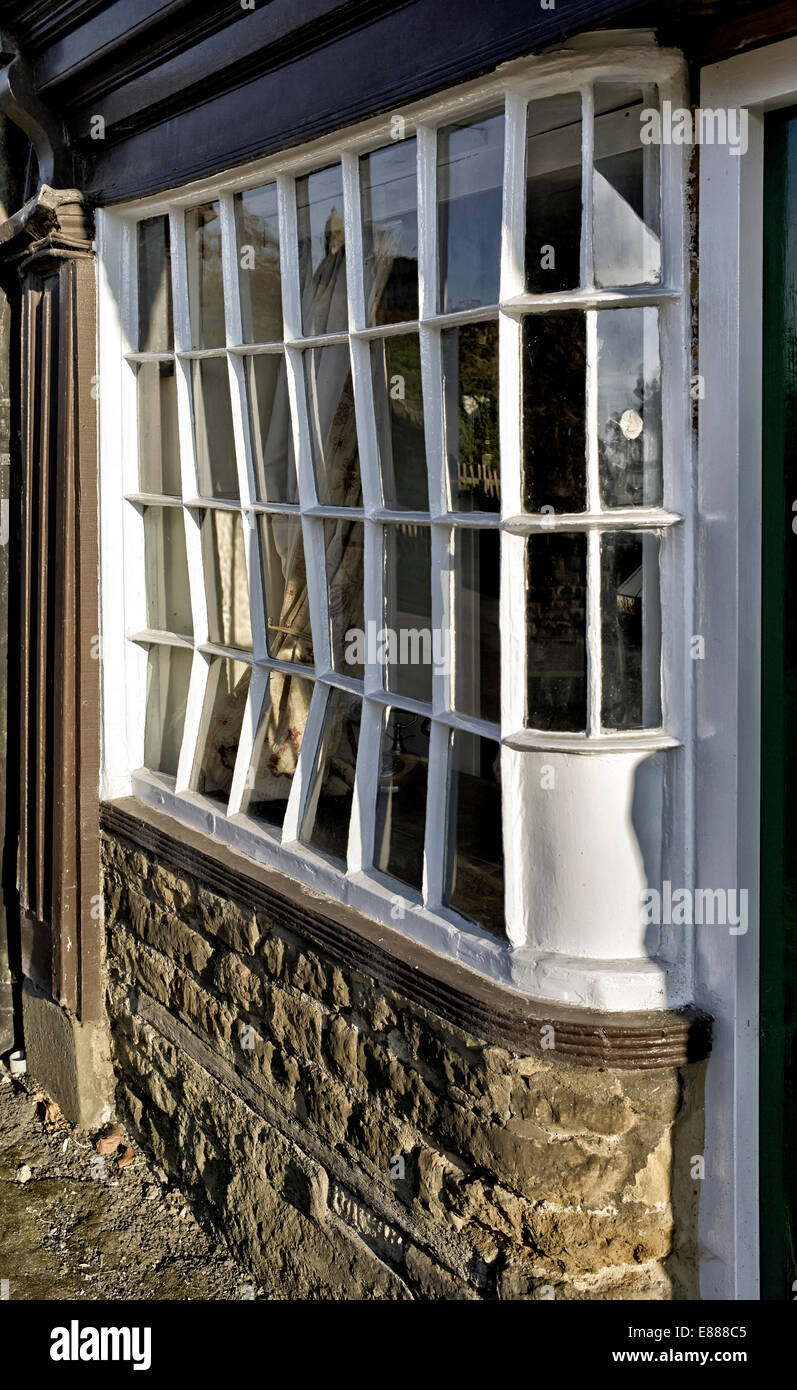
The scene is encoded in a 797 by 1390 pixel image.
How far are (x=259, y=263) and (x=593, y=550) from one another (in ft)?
5.23

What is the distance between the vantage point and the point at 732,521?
2.38 metres

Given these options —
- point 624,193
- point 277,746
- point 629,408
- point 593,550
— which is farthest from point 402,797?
point 624,193

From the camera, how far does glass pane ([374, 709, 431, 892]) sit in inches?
120

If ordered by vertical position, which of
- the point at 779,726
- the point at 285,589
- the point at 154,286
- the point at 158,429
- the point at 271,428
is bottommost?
the point at 779,726

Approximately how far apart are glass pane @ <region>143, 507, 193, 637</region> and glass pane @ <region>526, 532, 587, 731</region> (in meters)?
1.88

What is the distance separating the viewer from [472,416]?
2.75 meters

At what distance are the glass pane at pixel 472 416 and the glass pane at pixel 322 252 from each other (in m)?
0.52

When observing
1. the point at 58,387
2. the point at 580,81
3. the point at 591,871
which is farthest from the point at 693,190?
the point at 58,387

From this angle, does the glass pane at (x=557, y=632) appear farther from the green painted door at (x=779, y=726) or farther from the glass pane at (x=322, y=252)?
the glass pane at (x=322, y=252)

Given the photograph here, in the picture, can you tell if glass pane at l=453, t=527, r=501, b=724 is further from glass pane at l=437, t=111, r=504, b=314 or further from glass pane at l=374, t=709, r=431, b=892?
glass pane at l=437, t=111, r=504, b=314

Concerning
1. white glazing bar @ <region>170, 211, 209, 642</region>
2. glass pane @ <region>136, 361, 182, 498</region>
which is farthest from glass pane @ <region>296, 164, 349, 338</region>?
glass pane @ <region>136, 361, 182, 498</region>

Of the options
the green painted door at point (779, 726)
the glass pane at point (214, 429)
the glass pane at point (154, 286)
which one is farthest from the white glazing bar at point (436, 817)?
the glass pane at point (154, 286)

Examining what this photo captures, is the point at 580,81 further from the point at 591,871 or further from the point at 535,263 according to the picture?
the point at 591,871

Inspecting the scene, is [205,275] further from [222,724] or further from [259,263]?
[222,724]
